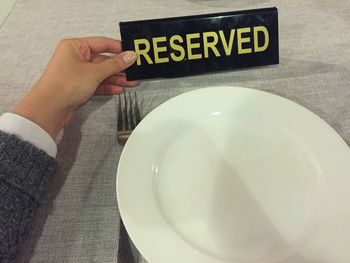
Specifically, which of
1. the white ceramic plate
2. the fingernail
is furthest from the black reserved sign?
the white ceramic plate

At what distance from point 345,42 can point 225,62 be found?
0.95 feet

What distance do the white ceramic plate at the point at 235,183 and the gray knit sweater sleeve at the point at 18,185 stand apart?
0.38 ft

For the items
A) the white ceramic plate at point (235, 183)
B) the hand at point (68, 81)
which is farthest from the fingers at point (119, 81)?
the white ceramic plate at point (235, 183)

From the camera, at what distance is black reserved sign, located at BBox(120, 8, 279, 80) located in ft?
2.28

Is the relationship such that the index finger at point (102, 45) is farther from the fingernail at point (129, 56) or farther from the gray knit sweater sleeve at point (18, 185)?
the gray knit sweater sleeve at point (18, 185)

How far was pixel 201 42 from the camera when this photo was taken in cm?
71

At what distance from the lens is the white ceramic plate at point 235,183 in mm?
481

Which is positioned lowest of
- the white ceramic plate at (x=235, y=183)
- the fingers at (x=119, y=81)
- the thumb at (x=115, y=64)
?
the white ceramic plate at (x=235, y=183)

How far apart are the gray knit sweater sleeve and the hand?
2.6 inches

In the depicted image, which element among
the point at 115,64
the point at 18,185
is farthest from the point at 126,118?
the point at 18,185

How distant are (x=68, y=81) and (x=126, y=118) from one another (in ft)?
0.38

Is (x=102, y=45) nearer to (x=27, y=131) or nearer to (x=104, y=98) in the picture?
(x=104, y=98)

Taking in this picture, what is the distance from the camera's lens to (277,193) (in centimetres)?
55

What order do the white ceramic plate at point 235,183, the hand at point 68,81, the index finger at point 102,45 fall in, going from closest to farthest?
the white ceramic plate at point 235,183 → the hand at point 68,81 → the index finger at point 102,45
